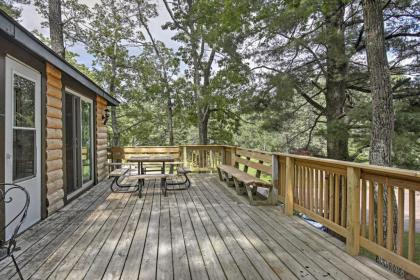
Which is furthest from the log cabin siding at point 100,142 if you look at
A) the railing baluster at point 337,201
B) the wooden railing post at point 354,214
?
the wooden railing post at point 354,214

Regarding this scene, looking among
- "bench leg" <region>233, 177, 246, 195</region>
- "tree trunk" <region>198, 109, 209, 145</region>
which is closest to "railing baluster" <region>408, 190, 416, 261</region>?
"bench leg" <region>233, 177, 246, 195</region>

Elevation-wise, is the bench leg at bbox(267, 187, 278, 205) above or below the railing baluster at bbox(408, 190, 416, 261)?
below

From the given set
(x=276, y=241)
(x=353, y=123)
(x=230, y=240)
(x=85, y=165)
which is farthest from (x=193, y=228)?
(x=353, y=123)

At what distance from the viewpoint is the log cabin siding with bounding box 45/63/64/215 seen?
4.36 meters

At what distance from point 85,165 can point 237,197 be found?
3.36 meters

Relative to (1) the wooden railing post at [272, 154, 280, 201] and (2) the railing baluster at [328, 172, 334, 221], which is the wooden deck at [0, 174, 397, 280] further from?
(1) the wooden railing post at [272, 154, 280, 201]

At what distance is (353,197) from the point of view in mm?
2895

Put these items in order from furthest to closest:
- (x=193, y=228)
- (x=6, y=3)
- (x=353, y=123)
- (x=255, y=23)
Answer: (x=6, y=3), (x=255, y=23), (x=353, y=123), (x=193, y=228)

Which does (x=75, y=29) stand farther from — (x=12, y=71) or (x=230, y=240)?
(x=230, y=240)

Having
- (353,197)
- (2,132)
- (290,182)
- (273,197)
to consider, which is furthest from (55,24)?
(353,197)

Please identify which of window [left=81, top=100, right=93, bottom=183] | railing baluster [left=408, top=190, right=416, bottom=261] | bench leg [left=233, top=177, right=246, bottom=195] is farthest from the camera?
window [left=81, top=100, right=93, bottom=183]

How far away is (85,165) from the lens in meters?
6.66

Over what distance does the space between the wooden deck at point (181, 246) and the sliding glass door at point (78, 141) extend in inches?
41.0

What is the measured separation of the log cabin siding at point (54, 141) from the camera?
4.36 m
